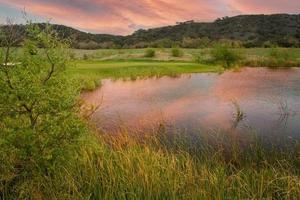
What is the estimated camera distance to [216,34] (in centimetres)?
9531

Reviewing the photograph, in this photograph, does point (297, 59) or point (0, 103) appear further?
point (297, 59)

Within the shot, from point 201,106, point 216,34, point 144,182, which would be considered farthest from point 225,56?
point 216,34

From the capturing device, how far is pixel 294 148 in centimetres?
1041

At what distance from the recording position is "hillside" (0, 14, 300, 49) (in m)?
76.8

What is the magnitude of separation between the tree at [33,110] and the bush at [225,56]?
40464 millimetres

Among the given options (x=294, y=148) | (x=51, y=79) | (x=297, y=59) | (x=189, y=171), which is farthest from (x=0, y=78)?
(x=297, y=59)

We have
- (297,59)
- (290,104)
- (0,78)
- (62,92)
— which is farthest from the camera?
(297,59)

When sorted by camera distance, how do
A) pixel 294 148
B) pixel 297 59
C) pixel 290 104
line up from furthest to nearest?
1. pixel 297 59
2. pixel 290 104
3. pixel 294 148

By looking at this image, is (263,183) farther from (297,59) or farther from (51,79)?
(297,59)

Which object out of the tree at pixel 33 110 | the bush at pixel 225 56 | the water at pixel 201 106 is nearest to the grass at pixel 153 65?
the bush at pixel 225 56

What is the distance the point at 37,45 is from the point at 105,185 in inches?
102

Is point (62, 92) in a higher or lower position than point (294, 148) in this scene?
higher

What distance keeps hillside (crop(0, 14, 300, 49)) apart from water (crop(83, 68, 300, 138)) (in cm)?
4679

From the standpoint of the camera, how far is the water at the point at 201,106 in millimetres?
13789
